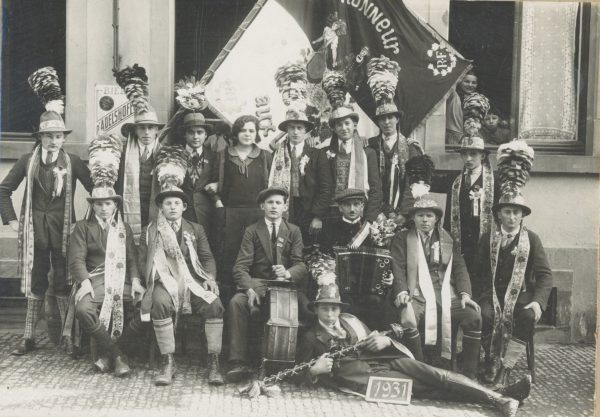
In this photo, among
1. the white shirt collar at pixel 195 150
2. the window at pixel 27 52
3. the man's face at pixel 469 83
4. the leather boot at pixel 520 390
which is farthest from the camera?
the man's face at pixel 469 83

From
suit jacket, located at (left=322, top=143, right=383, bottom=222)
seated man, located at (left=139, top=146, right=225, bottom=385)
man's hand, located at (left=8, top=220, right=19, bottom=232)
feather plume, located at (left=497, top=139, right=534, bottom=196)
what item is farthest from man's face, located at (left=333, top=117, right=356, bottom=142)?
man's hand, located at (left=8, top=220, right=19, bottom=232)

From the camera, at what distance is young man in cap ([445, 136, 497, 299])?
7938 millimetres

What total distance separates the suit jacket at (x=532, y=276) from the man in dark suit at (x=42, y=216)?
3.96 meters

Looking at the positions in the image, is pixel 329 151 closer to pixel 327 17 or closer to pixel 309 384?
pixel 327 17

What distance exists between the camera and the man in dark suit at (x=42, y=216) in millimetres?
7871

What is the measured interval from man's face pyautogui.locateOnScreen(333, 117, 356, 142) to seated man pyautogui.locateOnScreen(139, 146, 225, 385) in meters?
1.65

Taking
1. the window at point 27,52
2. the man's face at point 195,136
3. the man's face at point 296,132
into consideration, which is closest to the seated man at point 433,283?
the man's face at point 296,132

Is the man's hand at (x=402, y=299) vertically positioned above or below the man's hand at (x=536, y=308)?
above

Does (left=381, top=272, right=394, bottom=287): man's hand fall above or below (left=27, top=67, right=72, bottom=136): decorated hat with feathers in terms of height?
below

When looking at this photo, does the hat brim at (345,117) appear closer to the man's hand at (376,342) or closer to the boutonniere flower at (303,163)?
the boutonniere flower at (303,163)

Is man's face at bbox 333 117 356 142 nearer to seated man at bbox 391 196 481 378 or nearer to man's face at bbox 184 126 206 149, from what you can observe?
seated man at bbox 391 196 481 378

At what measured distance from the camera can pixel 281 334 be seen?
6.96 metres

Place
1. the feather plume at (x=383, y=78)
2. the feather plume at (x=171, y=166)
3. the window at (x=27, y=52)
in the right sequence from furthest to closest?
the window at (x=27, y=52)
the feather plume at (x=383, y=78)
the feather plume at (x=171, y=166)

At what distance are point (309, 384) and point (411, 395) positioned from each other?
2.92 ft
